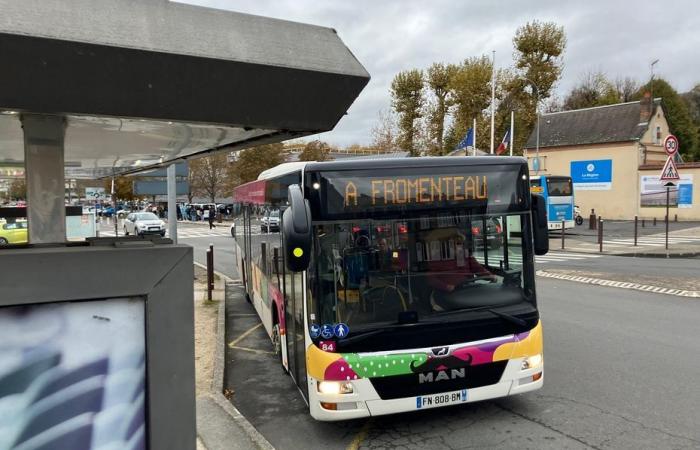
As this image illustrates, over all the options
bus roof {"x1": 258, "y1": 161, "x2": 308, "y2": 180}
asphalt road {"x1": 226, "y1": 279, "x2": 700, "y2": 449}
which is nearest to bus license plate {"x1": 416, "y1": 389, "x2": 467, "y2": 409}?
asphalt road {"x1": 226, "y1": 279, "x2": 700, "y2": 449}

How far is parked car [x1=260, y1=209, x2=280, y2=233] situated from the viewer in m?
6.78

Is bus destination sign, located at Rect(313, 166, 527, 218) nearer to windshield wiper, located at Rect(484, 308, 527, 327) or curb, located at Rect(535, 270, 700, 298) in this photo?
windshield wiper, located at Rect(484, 308, 527, 327)

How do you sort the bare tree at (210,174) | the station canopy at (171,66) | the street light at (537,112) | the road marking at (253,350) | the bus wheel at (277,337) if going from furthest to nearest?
the bare tree at (210,174), the street light at (537,112), the road marking at (253,350), the bus wheel at (277,337), the station canopy at (171,66)

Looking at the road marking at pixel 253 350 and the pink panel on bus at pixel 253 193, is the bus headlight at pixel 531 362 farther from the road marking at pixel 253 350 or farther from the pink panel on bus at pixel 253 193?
the pink panel on bus at pixel 253 193

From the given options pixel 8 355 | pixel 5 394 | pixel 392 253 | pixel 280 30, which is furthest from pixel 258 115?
pixel 392 253

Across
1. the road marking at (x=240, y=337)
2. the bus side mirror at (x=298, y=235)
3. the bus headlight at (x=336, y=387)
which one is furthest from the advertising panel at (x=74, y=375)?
the road marking at (x=240, y=337)

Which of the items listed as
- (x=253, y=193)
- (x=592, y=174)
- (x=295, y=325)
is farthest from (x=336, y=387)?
(x=592, y=174)

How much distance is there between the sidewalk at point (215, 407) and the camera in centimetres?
473

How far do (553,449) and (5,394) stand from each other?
13.7 feet

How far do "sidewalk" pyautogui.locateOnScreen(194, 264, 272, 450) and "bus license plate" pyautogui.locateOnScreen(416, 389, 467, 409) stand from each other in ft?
4.64

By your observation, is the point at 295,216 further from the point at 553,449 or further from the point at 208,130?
the point at 553,449

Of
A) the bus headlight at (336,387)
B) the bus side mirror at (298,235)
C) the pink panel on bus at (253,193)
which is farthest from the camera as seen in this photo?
the pink panel on bus at (253,193)

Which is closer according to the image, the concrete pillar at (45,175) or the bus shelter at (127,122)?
the bus shelter at (127,122)

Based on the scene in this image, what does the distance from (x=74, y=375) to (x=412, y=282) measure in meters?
3.08
